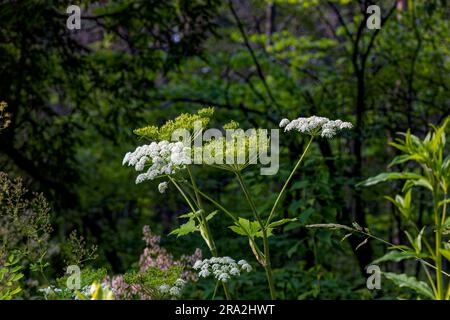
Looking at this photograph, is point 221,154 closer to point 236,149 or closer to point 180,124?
point 236,149

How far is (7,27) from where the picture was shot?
5.60 metres

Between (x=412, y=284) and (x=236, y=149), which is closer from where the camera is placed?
(x=412, y=284)

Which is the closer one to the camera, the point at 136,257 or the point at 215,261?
the point at 215,261

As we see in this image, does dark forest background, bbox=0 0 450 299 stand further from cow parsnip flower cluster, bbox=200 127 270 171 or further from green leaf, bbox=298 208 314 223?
cow parsnip flower cluster, bbox=200 127 270 171

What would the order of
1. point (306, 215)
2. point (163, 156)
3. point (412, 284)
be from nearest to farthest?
point (412, 284), point (163, 156), point (306, 215)

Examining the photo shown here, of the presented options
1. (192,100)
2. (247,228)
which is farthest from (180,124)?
(192,100)

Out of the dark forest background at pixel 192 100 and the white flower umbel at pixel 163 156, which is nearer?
the white flower umbel at pixel 163 156

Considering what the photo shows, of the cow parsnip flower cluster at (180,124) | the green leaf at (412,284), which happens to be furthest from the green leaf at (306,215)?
the green leaf at (412,284)

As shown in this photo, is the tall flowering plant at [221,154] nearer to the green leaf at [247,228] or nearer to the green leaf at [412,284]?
the green leaf at [247,228]

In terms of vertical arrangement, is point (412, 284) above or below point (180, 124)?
below

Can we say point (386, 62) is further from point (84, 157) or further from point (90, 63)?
point (84, 157)
